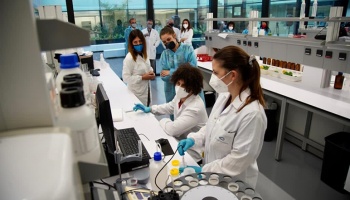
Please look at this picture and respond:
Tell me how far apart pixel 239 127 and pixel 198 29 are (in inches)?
247

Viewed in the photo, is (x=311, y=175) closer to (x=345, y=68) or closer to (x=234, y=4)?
(x=345, y=68)

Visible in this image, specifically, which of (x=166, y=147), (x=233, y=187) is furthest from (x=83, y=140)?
(x=166, y=147)

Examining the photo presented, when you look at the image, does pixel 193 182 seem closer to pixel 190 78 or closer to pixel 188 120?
pixel 188 120

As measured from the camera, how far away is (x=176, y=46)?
2879 millimetres

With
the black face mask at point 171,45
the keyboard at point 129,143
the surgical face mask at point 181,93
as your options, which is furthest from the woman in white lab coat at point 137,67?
the keyboard at point 129,143

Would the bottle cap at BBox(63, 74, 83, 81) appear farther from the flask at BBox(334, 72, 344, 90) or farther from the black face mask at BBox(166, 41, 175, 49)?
the flask at BBox(334, 72, 344, 90)

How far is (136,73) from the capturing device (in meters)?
2.88

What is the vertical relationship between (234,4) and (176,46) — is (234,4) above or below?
above

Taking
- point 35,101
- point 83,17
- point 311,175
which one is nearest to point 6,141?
point 35,101

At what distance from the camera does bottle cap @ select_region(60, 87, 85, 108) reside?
1.55 ft

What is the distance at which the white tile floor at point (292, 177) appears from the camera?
6.79 ft

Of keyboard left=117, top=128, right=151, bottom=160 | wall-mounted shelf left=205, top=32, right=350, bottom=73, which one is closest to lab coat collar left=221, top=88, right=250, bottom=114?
keyboard left=117, top=128, right=151, bottom=160

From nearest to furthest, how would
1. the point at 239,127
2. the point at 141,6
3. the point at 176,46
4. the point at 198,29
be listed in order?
the point at 239,127 < the point at 176,46 < the point at 141,6 < the point at 198,29

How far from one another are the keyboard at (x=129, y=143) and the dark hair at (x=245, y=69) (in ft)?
1.85
